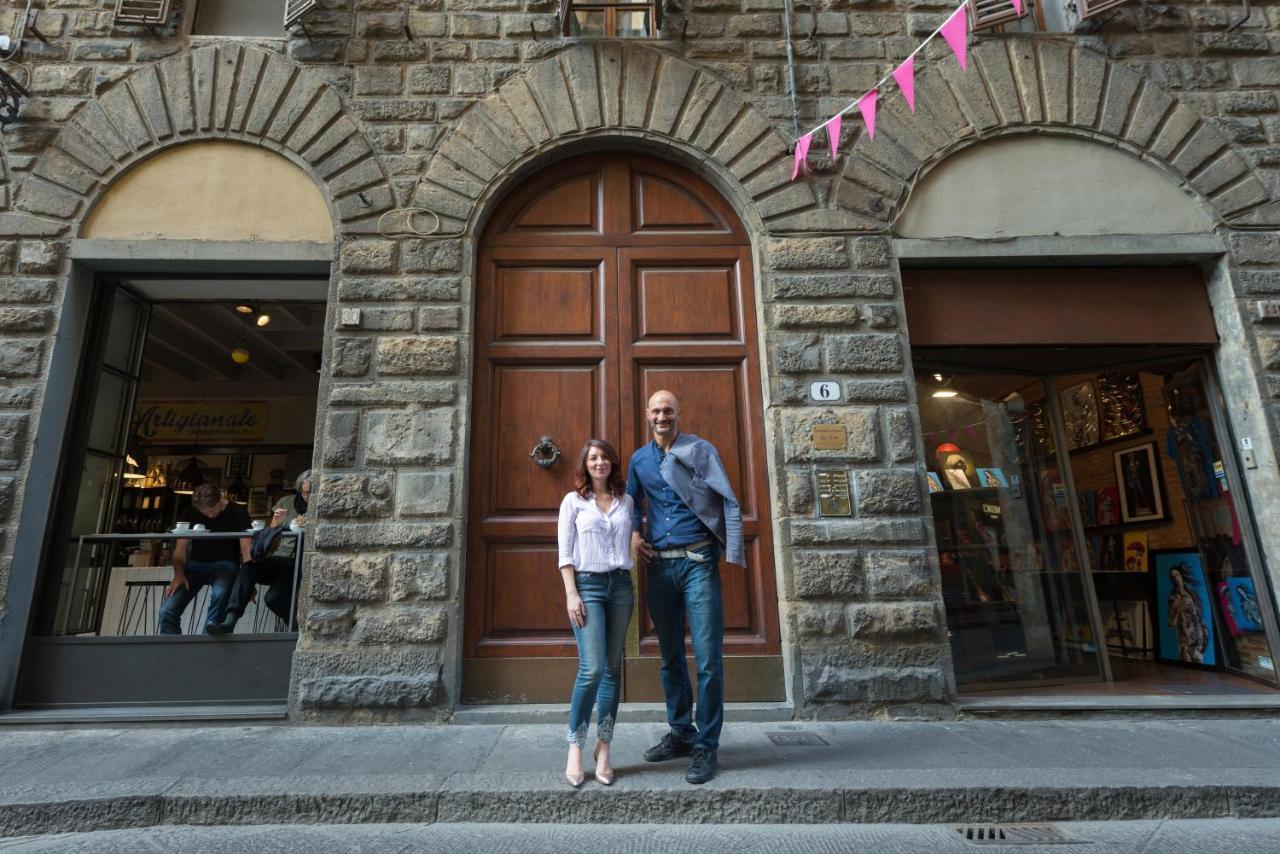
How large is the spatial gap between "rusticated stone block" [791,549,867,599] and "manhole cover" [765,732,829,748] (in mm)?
926

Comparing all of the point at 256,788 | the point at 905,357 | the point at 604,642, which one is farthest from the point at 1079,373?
the point at 256,788

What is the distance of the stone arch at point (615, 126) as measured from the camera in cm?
559

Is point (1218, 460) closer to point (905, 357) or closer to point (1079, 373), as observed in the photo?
point (1079, 373)

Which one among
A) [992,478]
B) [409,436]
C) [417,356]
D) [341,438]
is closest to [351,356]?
[417,356]

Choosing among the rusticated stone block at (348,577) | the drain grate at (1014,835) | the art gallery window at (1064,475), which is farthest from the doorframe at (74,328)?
the art gallery window at (1064,475)

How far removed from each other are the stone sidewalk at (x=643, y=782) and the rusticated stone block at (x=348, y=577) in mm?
963

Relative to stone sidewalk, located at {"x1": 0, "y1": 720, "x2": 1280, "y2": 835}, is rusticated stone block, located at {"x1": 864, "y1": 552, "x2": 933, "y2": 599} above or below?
above

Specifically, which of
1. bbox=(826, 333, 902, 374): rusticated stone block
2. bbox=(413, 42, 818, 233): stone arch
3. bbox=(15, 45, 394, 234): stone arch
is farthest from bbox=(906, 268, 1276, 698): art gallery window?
bbox=(15, 45, 394, 234): stone arch

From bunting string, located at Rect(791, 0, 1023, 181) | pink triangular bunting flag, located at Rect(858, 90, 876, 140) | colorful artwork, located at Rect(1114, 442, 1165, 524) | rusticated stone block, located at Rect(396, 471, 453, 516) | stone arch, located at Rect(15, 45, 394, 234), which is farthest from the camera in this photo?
colorful artwork, located at Rect(1114, 442, 1165, 524)

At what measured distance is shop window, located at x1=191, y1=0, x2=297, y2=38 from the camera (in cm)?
603

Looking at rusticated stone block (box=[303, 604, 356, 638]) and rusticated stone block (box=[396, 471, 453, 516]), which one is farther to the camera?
rusticated stone block (box=[396, 471, 453, 516])

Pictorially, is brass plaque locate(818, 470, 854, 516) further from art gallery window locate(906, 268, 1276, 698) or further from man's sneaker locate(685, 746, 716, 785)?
man's sneaker locate(685, 746, 716, 785)

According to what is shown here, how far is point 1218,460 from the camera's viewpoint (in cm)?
568

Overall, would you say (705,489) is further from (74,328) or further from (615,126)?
(74,328)
